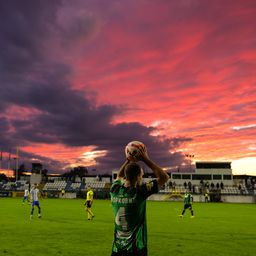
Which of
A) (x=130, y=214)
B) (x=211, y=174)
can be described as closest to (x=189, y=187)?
(x=211, y=174)

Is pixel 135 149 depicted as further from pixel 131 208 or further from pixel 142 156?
pixel 131 208

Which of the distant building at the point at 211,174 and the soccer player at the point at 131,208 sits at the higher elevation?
the distant building at the point at 211,174

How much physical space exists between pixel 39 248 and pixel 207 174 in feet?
305

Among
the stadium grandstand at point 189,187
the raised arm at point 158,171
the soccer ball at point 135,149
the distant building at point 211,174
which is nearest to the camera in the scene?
the soccer ball at point 135,149

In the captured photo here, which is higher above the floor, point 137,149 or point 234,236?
point 137,149

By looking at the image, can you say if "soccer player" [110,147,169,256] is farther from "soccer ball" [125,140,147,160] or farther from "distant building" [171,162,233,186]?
"distant building" [171,162,233,186]

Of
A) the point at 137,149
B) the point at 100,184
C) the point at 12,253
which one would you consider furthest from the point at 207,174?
the point at 137,149

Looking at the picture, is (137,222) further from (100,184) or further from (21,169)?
(21,169)

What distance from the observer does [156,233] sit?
635 inches

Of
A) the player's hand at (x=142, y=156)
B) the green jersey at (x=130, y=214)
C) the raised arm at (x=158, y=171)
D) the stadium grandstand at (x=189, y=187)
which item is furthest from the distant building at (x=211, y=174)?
the player's hand at (x=142, y=156)

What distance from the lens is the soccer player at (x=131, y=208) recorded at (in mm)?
4184

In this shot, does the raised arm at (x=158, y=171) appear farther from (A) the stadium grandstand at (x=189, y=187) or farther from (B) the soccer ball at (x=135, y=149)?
(A) the stadium grandstand at (x=189, y=187)

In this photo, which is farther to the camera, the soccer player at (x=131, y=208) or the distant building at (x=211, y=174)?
the distant building at (x=211, y=174)

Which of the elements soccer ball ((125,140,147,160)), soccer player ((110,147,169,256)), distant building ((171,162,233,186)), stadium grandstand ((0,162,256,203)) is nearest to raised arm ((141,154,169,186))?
soccer player ((110,147,169,256))
